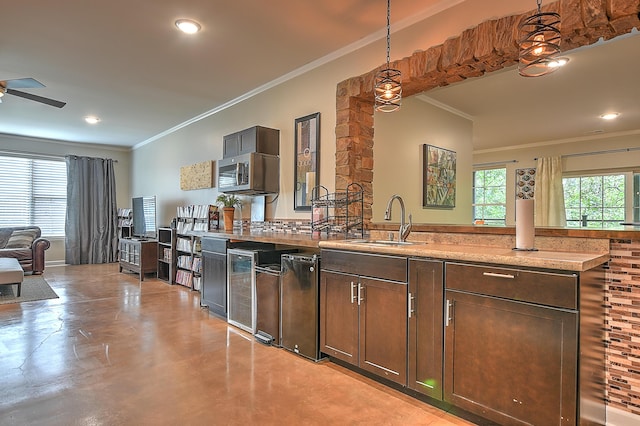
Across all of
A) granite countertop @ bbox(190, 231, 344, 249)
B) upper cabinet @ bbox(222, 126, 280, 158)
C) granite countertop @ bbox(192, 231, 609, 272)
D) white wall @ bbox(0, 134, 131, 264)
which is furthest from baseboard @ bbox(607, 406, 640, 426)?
white wall @ bbox(0, 134, 131, 264)

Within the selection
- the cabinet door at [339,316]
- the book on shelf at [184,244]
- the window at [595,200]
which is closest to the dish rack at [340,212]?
the cabinet door at [339,316]

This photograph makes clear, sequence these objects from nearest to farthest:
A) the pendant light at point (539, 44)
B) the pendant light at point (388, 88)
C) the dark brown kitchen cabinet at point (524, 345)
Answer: the dark brown kitchen cabinet at point (524, 345), the pendant light at point (539, 44), the pendant light at point (388, 88)

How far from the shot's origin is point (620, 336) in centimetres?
204

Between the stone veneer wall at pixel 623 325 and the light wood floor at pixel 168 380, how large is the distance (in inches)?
35.8

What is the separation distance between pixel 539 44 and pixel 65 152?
9.37m

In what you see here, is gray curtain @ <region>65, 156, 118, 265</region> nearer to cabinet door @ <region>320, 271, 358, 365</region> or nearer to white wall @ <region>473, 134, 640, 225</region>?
cabinet door @ <region>320, 271, 358, 365</region>

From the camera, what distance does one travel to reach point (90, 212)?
8438 mm

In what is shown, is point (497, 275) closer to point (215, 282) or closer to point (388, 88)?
point (388, 88)

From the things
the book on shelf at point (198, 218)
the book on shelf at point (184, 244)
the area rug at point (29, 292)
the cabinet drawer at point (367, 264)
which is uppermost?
the book on shelf at point (198, 218)

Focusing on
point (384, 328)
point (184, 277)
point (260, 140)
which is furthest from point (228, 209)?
point (384, 328)

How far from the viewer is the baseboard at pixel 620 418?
6.50 feet

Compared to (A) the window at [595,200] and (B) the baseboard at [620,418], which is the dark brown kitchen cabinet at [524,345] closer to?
(B) the baseboard at [620,418]

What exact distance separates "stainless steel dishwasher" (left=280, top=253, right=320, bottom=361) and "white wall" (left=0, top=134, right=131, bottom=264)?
745 centimetres

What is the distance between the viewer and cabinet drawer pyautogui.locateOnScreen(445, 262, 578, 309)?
A: 169cm
